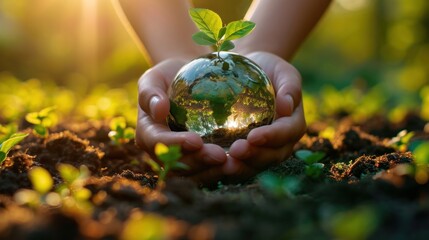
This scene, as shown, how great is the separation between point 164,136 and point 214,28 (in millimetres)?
467

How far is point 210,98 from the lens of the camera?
2.18 meters

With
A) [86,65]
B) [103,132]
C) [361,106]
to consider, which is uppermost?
[103,132]

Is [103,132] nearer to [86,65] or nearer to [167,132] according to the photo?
[167,132]

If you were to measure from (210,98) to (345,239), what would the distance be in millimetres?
1148

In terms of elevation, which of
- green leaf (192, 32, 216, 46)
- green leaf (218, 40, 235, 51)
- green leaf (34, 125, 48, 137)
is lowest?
green leaf (34, 125, 48, 137)

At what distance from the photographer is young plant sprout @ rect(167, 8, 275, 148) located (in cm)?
218

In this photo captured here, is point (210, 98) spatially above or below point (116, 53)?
above

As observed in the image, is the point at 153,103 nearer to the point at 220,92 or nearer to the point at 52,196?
the point at 220,92

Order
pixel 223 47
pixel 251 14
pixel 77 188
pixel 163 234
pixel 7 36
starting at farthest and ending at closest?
pixel 7 36
pixel 251 14
pixel 223 47
pixel 77 188
pixel 163 234

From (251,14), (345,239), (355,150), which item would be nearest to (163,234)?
(345,239)

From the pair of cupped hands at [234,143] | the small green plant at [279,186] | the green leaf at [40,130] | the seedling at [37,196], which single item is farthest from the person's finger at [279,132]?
the green leaf at [40,130]

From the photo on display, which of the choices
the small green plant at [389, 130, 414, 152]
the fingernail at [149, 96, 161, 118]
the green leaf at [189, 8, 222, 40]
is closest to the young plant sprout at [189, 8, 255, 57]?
the green leaf at [189, 8, 222, 40]

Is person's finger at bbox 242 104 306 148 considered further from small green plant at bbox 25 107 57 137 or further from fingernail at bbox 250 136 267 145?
small green plant at bbox 25 107 57 137

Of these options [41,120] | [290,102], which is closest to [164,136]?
[290,102]
